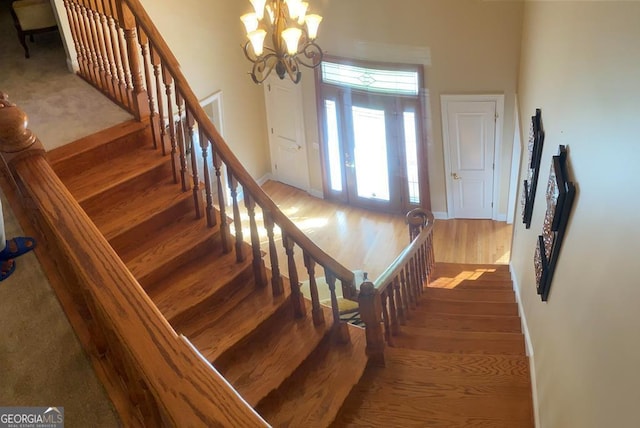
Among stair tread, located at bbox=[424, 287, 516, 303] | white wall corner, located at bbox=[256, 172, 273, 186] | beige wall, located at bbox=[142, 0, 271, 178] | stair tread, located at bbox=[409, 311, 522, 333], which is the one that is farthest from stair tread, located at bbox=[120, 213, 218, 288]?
white wall corner, located at bbox=[256, 172, 273, 186]

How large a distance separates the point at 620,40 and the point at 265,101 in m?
6.93

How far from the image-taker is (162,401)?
4.43ft

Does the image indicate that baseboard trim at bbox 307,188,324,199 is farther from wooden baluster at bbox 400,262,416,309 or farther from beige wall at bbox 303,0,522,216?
wooden baluster at bbox 400,262,416,309

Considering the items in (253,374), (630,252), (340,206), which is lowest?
(340,206)

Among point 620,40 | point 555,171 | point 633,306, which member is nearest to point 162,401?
point 633,306

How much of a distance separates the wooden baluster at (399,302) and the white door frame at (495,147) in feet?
10.4

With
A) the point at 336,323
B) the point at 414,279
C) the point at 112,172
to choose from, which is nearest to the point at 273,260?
the point at 336,323

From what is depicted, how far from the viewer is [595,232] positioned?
2.92 metres

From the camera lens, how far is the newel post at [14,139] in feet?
7.24

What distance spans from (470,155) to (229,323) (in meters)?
5.17

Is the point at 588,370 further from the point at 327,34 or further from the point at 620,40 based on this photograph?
the point at 327,34

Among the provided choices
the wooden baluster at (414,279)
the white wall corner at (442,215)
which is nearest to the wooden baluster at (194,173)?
the wooden baluster at (414,279)

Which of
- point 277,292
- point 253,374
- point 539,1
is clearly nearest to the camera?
point 253,374

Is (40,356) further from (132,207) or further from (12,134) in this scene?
(132,207)
